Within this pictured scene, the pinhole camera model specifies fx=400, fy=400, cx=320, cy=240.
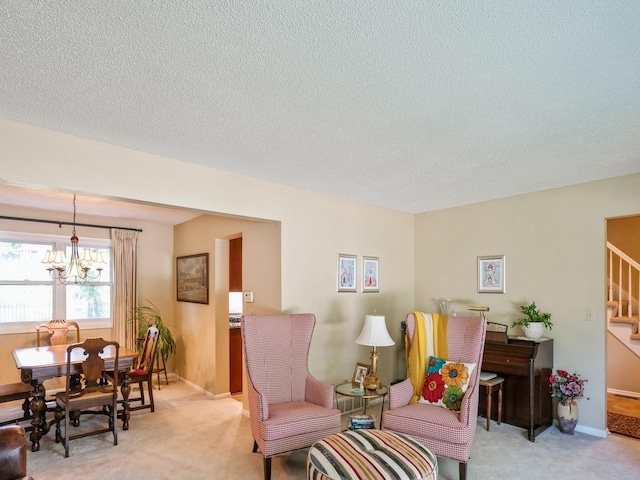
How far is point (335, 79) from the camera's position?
6.67ft

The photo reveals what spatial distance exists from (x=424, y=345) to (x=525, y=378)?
4.15 feet

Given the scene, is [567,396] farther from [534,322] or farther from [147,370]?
[147,370]

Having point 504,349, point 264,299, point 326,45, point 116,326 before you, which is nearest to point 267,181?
point 264,299

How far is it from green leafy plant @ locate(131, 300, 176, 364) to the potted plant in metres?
4.56

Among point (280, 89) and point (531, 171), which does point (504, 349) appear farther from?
point (280, 89)

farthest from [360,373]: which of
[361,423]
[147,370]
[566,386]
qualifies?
[147,370]

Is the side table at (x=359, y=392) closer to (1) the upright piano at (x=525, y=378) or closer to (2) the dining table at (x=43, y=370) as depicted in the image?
(1) the upright piano at (x=525, y=378)

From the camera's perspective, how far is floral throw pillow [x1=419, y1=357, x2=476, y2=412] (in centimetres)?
320

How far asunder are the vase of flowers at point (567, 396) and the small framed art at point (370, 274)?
6.90 feet

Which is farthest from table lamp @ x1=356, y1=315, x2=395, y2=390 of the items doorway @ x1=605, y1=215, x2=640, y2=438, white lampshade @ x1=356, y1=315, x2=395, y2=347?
doorway @ x1=605, y1=215, x2=640, y2=438

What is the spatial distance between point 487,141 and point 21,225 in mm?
5530

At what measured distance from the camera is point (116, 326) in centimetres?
576

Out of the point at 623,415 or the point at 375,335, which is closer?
the point at 375,335

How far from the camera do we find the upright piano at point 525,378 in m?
3.81
